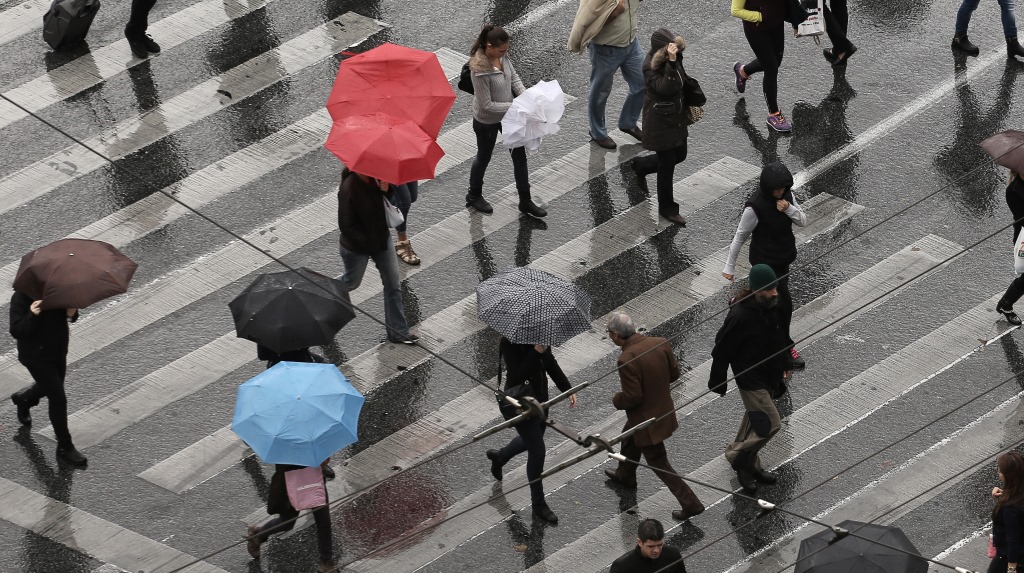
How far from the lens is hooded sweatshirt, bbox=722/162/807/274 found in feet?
36.6

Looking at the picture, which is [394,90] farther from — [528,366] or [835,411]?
[835,411]

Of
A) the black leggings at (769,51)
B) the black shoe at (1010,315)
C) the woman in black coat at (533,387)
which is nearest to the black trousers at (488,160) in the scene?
the black leggings at (769,51)

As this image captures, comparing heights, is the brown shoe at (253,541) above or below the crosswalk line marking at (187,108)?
below

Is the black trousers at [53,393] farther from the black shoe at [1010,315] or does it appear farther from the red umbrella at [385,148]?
the black shoe at [1010,315]

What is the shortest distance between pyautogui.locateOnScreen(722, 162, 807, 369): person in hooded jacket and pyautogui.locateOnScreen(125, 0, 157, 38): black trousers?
240 inches

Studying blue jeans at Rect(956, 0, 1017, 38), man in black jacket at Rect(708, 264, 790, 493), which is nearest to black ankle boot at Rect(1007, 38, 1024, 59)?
blue jeans at Rect(956, 0, 1017, 38)

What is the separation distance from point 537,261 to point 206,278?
2557 millimetres

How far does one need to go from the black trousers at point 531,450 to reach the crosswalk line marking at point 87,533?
1.96 metres

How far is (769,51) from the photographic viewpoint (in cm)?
1386

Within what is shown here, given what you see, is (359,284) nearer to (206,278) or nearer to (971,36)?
(206,278)

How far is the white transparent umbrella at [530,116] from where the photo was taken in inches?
492

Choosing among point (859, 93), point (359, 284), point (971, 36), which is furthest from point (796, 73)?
point (359, 284)

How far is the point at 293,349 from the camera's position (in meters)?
10.2

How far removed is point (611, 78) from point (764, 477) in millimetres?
4495
